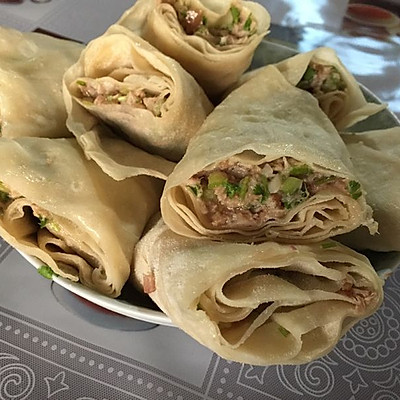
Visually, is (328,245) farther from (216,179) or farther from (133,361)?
(133,361)

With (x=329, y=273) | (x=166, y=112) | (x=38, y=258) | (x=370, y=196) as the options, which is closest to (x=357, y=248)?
(x=370, y=196)

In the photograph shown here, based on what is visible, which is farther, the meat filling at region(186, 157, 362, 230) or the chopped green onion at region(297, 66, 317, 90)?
the chopped green onion at region(297, 66, 317, 90)

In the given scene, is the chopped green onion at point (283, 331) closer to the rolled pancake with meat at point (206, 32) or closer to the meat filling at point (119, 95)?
the meat filling at point (119, 95)

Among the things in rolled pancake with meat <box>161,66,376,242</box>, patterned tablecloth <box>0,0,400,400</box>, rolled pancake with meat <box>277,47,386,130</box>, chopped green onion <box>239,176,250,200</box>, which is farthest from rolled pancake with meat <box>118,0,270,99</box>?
patterned tablecloth <box>0,0,400,400</box>

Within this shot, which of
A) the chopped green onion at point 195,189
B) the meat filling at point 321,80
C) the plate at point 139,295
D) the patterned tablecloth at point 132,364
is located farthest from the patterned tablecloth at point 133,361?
the meat filling at point 321,80

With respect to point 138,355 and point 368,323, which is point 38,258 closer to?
point 138,355


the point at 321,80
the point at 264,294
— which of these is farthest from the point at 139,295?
the point at 321,80

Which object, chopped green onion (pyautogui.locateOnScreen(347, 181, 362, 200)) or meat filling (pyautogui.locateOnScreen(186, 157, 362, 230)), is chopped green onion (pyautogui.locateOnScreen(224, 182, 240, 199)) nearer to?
meat filling (pyautogui.locateOnScreen(186, 157, 362, 230))

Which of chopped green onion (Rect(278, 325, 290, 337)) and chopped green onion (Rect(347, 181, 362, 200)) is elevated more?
chopped green onion (Rect(347, 181, 362, 200))
